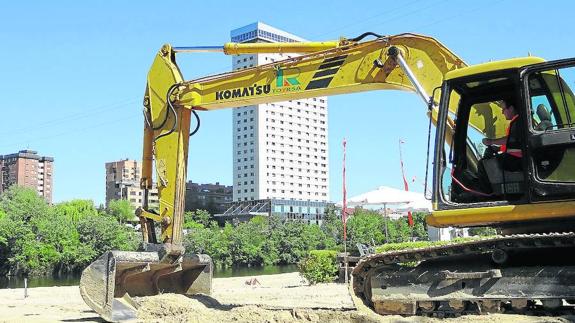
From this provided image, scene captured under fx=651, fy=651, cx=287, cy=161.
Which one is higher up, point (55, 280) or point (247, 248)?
point (247, 248)

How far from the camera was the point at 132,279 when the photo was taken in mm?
11430

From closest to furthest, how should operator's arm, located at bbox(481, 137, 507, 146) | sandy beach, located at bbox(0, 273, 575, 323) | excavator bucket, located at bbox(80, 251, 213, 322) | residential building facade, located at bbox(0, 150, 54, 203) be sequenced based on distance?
Answer: operator's arm, located at bbox(481, 137, 507, 146) → sandy beach, located at bbox(0, 273, 575, 323) → excavator bucket, located at bbox(80, 251, 213, 322) → residential building facade, located at bbox(0, 150, 54, 203)

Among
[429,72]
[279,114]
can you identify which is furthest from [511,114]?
[279,114]

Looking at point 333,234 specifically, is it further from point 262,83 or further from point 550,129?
point 550,129

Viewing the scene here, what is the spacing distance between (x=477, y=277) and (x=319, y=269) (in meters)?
15.8

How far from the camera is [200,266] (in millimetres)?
12273

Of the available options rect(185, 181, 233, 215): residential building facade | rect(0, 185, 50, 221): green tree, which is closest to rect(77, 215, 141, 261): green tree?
rect(0, 185, 50, 221): green tree

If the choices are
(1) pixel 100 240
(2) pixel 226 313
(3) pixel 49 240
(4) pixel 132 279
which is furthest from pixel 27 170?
(2) pixel 226 313

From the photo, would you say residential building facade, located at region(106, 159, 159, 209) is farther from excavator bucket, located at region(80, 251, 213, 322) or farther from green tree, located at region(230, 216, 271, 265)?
excavator bucket, located at region(80, 251, 213, 322)

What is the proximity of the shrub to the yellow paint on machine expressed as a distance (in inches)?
605

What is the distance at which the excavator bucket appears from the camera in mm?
10492

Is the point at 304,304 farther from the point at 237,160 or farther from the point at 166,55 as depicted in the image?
the point at 237,160

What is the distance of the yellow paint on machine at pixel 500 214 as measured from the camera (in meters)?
6.27

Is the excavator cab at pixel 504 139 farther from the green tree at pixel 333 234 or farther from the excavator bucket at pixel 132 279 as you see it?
the green tree at pixel 333 234
